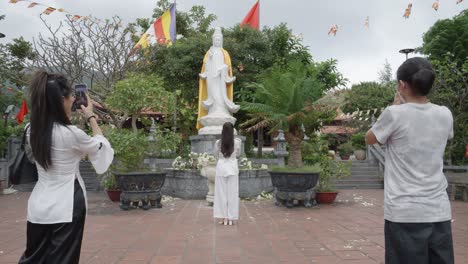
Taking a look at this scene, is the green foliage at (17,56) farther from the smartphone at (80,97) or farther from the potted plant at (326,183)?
the smartphone at (80,97)

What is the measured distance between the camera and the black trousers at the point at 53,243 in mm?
2162

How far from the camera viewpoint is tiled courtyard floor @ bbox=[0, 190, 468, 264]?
4.16m

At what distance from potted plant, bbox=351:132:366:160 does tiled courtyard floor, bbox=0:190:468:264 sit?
29.7 feet

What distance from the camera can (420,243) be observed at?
1989 mm

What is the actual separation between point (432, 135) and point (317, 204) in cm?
642

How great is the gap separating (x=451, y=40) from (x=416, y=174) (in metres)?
19.6

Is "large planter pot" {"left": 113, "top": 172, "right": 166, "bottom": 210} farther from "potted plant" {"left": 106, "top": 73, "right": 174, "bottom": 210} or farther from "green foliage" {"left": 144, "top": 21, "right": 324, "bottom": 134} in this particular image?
"green foliage" {"left": 144, "top": 21, "right": 324, "bottom": 134}

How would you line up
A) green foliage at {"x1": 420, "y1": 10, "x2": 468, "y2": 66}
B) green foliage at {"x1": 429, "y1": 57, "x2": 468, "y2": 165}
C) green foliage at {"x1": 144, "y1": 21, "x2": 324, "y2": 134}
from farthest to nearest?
1. green foliage at {"x1": 420, "y1": 10, "x2": 468, "y2": 66}
2. green foliage at {"x1": 144, "y1": 21, "x2": 324, "y2": 134}
3. green foliage at {"x1": 429, "y1": 57, "x2": 468, "y2": 165}

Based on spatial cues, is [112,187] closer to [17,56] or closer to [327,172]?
[327,172]

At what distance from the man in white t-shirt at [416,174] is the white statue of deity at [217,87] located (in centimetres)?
824

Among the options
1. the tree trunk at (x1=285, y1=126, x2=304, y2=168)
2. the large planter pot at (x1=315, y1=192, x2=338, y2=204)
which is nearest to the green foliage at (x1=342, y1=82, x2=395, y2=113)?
the tree trunk at (x1=285, y1=126, x2=304, y2=168)

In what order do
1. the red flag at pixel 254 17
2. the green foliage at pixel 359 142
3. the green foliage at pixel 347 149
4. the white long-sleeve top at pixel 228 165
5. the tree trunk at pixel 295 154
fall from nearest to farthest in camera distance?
the white long-sleeve top at pixel 228 165 → the tree trunk at pixel 295 154 → the green foliage at pixel 359 142 → the green foliage at pixel 347 149 → the red flag at pixel 254 17

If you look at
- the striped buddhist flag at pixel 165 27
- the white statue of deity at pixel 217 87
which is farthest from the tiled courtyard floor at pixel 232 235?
the striped buddhist flag at pixel 165 27

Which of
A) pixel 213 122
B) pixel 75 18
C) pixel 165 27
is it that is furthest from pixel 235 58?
pixel 213 122
